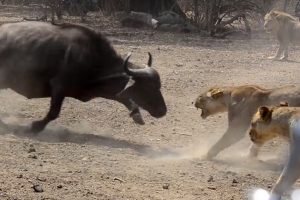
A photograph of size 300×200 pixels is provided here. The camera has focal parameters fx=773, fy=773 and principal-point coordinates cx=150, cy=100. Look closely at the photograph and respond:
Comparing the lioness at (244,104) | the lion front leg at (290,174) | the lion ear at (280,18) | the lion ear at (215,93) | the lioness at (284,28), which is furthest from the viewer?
the lion ear at (280,18)

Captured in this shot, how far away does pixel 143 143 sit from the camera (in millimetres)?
9836

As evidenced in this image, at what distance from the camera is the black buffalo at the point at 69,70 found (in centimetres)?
1006

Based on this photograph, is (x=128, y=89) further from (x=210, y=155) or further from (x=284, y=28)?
(x=284, y=28)

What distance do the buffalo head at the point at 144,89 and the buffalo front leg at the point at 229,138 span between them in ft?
4.37

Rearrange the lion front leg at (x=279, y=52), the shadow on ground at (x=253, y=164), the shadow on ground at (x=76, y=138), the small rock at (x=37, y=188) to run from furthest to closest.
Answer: the lion front leg at (x=279, y=52) < the shadow on ground at (x=76, y=138) < the shadow on ground at (x=253, y=164) < the small rock at (x=37, y=188)

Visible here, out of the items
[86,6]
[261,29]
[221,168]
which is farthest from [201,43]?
[221,168]

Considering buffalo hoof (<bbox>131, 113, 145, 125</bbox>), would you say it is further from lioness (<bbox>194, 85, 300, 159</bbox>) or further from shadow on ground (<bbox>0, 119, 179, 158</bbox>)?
lioness (<bbox>194, 85, 300, 159</bbox>)

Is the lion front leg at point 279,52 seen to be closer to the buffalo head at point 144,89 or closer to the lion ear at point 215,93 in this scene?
the buffalo head at point 144,89

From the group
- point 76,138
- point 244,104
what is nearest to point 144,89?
point 76,138

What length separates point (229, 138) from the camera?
929 centimetres

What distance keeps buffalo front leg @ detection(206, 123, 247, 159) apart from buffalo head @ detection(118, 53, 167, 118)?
4.37 ft

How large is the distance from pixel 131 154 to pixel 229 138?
1.22 meters

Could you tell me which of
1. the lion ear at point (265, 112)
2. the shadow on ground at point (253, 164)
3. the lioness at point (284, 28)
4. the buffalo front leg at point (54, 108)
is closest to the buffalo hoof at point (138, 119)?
the buffalo front leg at point (54, 108)

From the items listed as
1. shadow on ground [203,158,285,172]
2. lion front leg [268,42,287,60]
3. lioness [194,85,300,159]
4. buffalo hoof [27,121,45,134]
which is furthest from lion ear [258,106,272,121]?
lion front leg [268,42,287,60]
